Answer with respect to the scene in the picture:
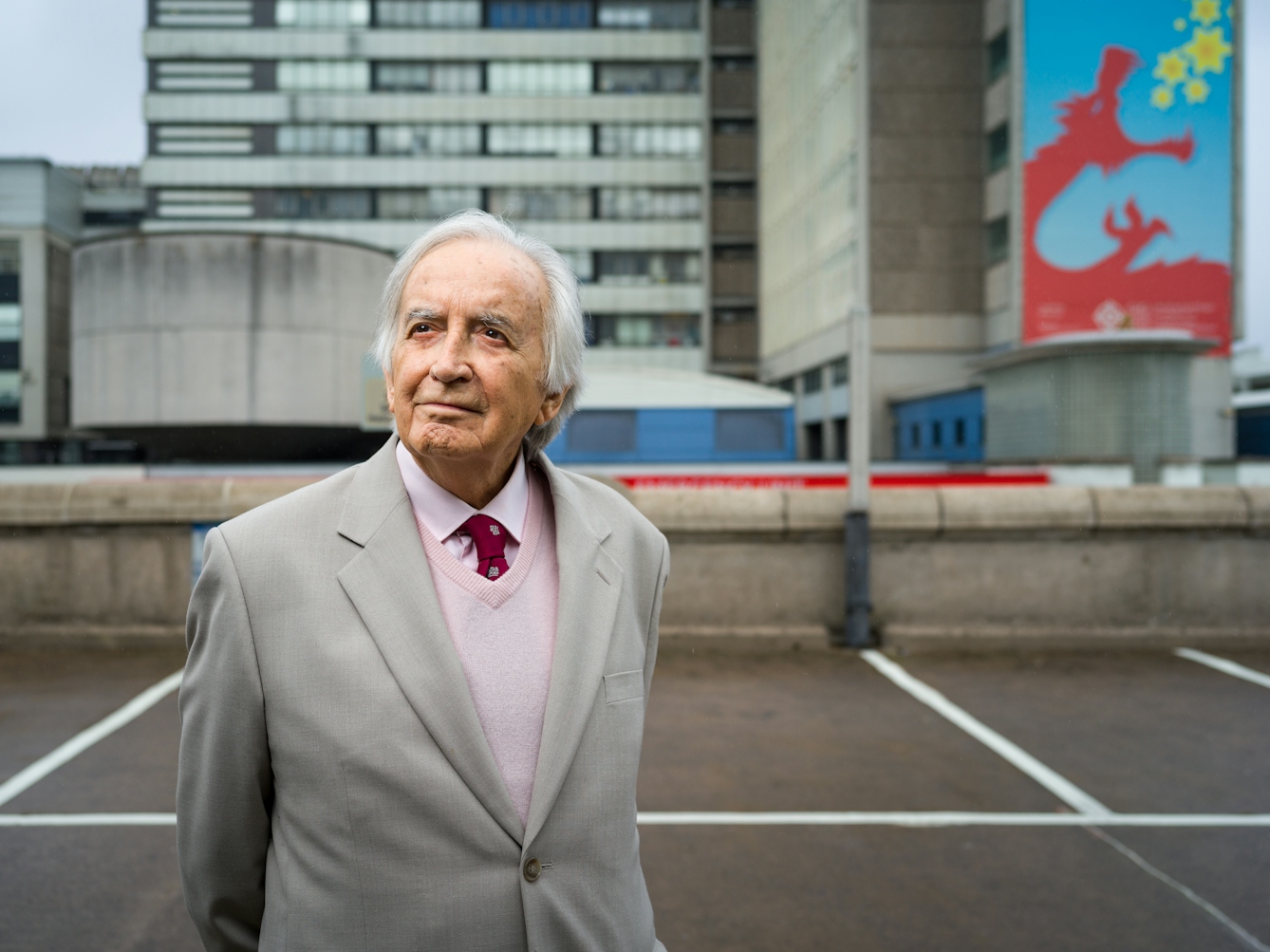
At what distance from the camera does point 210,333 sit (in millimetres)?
19594

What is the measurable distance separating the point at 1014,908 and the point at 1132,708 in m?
3.55

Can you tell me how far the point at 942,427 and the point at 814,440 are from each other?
1303 centimetres

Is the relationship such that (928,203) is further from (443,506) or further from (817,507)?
(443,506)

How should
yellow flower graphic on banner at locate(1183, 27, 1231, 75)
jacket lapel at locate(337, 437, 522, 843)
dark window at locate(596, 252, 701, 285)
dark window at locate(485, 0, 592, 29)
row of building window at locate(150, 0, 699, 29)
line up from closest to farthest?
jacket lapel at locate(337, 437, 522, 843), yellow flower graphic on banner at locate(1183, 27, 1231, 75), row of building window at locate(150, 0, 699, 29), dark window at locate(485, 0, 592, 29), dark window at locate(596, 252, 701, 285)

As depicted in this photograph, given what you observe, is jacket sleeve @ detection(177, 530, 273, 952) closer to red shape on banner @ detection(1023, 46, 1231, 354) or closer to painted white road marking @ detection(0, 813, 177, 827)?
painted white road marking @ detection(0, 813, 177, 827)

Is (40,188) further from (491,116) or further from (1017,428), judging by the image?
(491,116)

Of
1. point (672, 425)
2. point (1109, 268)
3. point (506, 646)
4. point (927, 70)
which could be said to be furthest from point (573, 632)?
point (927, 70)

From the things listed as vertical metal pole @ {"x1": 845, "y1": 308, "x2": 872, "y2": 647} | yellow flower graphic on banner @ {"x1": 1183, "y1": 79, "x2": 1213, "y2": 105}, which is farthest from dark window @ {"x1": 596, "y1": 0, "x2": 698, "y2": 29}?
vertical metal pole @ {"x1": 845, "y1": 308, "x2": 872, "y2": 647}

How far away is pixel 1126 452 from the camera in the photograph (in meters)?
16.8

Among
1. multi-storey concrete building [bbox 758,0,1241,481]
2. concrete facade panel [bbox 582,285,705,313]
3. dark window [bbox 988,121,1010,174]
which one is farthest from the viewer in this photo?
concrete facade panel [bbox 582,285,705,313]

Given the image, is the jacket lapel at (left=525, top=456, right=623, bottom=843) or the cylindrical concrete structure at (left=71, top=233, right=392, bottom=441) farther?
the cylindrical concrete structure at (left=71, top=233, right=392, bottom=441)

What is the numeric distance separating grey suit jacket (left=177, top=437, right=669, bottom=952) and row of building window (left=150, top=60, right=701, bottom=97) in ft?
189

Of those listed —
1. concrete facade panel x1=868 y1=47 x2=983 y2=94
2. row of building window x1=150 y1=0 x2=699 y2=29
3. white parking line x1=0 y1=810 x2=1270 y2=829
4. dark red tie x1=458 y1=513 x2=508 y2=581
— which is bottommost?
white parking line x1=0 y1=810 x2=1270 y2=829

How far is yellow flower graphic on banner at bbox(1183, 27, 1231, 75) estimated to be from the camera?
3178cm
